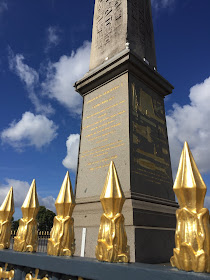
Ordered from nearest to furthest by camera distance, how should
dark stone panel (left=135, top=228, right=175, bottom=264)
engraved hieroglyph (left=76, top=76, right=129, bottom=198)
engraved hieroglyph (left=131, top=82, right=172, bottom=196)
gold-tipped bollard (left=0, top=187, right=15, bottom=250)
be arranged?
gold-tipped bollard (left=0, top=187, right=15, bottom=250), dark stone panel (left=135, top=228, right=175, bottom=264), engraved hieroglyph (left=131, top=82, right=172, bottom=196), engraved hieroglyph (left=76, top=76, right=129, bottom=198)

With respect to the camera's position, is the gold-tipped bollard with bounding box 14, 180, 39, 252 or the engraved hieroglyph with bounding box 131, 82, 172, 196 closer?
the gold-tipped bollard with bounding box 14, 180, 39, 252

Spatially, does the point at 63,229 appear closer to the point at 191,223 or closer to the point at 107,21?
the point at 191,223

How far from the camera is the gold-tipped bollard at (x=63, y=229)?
7.34 feet

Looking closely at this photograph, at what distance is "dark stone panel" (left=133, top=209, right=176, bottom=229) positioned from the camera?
18.2 ft

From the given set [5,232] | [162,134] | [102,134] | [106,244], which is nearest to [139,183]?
[102,134]

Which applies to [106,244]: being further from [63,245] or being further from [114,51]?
[114,51]

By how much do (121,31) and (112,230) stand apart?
29.2ft

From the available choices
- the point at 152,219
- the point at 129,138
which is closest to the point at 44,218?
the point at 129,138

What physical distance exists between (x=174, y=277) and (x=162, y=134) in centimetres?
734

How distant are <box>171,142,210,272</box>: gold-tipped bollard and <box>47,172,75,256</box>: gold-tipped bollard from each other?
1075 millimetres

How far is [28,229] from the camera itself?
2.68m

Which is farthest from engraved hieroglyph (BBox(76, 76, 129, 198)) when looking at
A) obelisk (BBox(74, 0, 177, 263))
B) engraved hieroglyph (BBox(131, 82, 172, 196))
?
engraved hieroglyph (BBox(131, 82, 172, 196))

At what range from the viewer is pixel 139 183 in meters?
6.43

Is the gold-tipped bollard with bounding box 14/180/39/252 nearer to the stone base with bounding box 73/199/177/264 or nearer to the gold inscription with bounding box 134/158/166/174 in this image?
the stone base with bounding box 73/199/177/264
